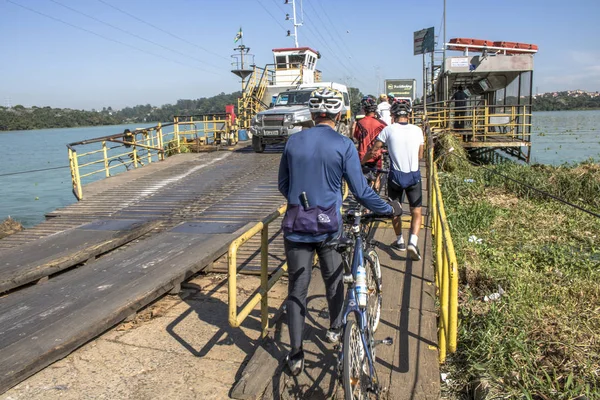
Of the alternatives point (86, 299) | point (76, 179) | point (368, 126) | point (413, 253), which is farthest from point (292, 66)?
point (86, 299)

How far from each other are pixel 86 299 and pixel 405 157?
387 centimetres

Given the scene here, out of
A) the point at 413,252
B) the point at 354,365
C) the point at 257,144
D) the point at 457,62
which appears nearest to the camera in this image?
the point at 354,365

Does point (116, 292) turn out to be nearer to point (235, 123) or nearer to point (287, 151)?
point (287, 151)

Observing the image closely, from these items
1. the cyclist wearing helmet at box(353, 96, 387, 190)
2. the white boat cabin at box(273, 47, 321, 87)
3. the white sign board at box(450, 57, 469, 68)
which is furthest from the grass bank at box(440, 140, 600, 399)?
the white boat cabin at box(273, 47, 321, 87)

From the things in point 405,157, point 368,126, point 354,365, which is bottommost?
point 354,365

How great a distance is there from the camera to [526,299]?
17.9 ft

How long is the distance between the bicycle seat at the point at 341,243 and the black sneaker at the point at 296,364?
87 centimetres

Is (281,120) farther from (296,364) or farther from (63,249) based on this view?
(296,364)

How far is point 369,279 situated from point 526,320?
181cm

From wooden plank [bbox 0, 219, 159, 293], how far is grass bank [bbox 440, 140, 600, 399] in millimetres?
4966

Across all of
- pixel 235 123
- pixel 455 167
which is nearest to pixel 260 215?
pixel 455 167

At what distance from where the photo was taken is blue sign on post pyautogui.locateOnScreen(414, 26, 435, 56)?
1043 inches

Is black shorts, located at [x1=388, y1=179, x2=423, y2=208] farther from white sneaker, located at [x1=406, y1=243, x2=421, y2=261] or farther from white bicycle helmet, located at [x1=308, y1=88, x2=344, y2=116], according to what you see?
white bicycle helmet, located at [x1=308, y1=88, x2=344, y2=116]

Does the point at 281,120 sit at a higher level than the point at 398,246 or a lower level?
higher
